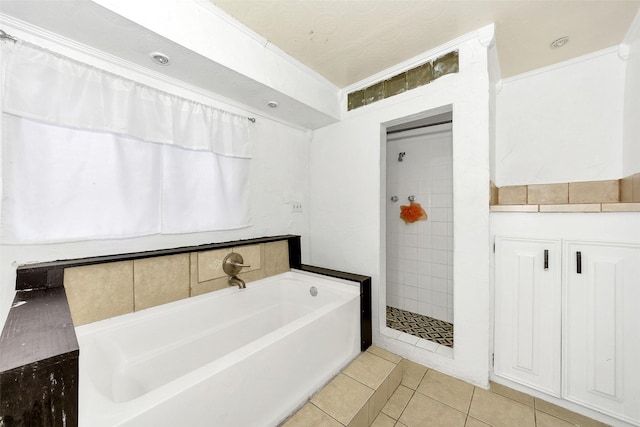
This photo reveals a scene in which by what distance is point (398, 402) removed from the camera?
4.97 feet

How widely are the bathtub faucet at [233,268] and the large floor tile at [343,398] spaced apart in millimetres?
867

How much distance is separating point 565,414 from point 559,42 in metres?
2.27

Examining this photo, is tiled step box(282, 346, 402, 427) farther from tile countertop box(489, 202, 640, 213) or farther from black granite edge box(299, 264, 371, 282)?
tile countertop box(489, 202, 640, 213)

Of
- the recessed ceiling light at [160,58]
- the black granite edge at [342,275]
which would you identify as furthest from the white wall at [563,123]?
the recessed ceiling light at [160,58]

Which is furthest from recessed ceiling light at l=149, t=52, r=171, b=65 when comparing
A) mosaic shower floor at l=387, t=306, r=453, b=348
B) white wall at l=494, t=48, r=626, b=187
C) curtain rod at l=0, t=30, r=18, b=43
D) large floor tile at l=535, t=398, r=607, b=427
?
large floor tile at l=535, t=398, r=607, b=427

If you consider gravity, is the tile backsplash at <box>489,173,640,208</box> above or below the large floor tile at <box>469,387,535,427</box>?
above

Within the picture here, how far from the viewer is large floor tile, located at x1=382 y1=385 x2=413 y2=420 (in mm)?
1441

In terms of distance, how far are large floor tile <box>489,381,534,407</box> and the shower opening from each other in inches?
32.3

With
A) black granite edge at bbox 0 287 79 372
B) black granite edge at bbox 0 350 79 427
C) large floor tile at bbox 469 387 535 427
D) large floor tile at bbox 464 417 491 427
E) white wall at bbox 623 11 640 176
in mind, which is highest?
white wall at bbox 623 11 640 176

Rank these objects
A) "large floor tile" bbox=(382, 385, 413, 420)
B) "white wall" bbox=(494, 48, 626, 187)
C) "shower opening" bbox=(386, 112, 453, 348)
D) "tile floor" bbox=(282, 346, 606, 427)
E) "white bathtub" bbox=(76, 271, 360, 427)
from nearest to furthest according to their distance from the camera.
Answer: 1. "white bathtub" bbox=(76, 271, 360, 427)
2. "tile floor" bbox=(282, 346, 606, 427)
3. "large floor tile" bbox=(382, 385, 413, 420)
4. "white wall" bbox=(494, 48, 626, 187)
5. "shower opening" bbox=(386, 112, 453, 348)

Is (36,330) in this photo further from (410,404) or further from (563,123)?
(563,123)

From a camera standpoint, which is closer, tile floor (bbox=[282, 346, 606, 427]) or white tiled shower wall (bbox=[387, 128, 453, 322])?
tile floor (bbox=[282, 346, 606, 427])

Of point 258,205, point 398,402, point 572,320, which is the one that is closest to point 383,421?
point 398,402

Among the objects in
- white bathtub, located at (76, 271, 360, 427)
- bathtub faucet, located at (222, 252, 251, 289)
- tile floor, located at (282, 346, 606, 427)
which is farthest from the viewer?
bathtub faucet, located at (222, 252, 251, 289)
